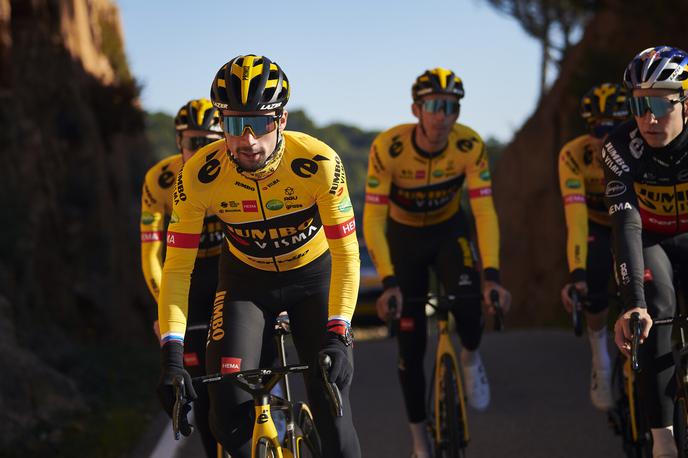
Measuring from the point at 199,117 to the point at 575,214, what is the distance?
2.81 meters

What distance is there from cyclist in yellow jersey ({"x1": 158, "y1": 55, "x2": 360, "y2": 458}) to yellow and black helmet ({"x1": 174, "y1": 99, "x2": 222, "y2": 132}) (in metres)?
1.47

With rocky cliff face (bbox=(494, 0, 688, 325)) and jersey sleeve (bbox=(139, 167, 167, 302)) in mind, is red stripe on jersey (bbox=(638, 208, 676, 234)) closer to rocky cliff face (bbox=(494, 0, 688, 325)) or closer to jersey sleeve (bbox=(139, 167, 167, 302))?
jersey sleeve (bbox=(139, 167, 167, 302))

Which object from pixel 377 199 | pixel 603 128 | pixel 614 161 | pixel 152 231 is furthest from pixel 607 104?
pixel 152 231

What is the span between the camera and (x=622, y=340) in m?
5.00

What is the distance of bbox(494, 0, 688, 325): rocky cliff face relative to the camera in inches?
773

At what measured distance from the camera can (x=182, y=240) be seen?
16.9ft

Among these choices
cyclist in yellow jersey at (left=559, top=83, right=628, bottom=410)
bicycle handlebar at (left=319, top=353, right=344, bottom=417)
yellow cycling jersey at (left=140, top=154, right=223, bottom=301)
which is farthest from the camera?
cyclist in yellow jersey at (left=559, top=83, right=628, bottom=410)

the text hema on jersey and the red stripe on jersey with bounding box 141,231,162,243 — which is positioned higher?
the red stripe on jersey with bounding box 141,231,162,243

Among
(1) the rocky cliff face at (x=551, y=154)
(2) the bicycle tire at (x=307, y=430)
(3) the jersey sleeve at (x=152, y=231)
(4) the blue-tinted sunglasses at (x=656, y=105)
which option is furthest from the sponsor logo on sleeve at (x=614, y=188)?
(1) the rocky cliff face at (x=551, y=154)

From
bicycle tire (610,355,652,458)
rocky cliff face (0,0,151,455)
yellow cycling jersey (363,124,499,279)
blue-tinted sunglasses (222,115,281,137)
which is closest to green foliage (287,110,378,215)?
rocky cliff face (0,0,151,455)

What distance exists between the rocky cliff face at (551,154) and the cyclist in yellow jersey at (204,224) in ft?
43.7

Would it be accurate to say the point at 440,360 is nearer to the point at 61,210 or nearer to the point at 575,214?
the point at 575,214

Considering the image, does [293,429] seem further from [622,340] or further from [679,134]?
[679,134]

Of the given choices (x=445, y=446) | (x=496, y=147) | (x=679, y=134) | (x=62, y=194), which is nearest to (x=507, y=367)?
(x=445, y=446)
